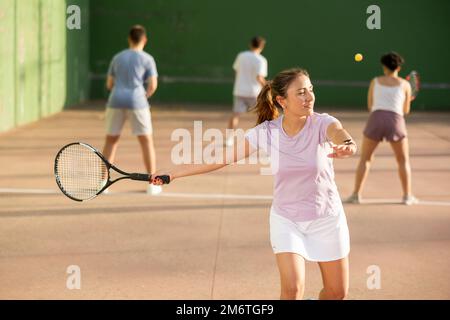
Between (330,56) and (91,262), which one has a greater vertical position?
(330,56)

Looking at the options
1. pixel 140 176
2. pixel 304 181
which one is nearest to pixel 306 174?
pixel 304 181

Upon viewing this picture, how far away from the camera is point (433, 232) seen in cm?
738

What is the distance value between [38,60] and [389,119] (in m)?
9.86

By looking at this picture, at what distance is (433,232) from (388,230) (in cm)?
40

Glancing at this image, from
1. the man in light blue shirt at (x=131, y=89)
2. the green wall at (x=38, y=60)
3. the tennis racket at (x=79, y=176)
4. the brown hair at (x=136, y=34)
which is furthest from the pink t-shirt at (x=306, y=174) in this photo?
the green wall at (x=38, y=60)

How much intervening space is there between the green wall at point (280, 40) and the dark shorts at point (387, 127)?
13182 millimetres

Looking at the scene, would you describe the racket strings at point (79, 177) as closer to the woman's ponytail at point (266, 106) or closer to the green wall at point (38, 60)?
the woman's ponytail at point (266, 106)

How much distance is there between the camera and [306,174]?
14.4 ft

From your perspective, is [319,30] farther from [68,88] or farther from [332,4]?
[68,88]

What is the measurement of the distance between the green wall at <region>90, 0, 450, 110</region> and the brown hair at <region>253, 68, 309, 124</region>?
56.3 feet

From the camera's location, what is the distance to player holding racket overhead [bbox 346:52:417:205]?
339 inches

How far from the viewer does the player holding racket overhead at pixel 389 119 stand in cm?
860

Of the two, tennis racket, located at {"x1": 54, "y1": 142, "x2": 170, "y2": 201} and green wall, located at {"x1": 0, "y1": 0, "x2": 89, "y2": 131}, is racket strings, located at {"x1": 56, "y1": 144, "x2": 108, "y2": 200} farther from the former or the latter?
green wall, located at {"x1": 0, "y1": 0, "x2": 89, "y2": 131}
